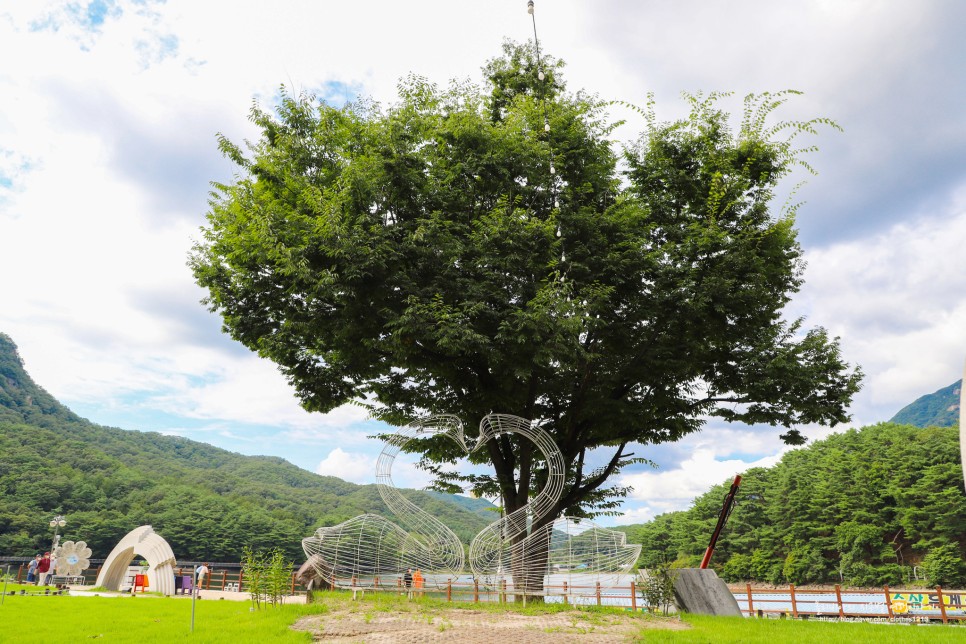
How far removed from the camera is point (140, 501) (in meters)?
61.3

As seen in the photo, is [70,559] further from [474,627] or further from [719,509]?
[719,509]

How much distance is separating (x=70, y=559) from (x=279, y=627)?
22788 mm

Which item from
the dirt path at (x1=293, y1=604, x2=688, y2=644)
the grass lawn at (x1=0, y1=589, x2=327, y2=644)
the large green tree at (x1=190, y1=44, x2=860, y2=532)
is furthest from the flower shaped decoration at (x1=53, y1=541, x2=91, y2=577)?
the dirt path at (x1=293, y1=604, x2=688, y2=644)

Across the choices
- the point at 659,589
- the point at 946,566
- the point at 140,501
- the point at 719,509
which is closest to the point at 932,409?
the point at 719,509

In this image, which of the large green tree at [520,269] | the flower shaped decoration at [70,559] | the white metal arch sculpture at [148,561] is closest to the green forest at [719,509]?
the flower shaped decoration at [70,559]

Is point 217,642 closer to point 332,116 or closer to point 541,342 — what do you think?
point 541,342

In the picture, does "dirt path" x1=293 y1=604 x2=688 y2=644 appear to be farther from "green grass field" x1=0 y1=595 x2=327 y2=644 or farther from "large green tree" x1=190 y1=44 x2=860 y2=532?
"large green tree" x1=190 y1=44 x2=860 y2=532

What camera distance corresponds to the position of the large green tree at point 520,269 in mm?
13000

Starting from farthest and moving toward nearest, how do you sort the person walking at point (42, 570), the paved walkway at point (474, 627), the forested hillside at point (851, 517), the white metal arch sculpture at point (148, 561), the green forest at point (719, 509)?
the green forest at point (719, 509), the forested hillside at point (851, 517), the person walking at point (42, 570), the white metal arch sculpture at point (148, 561), the paved walkway at point (474, 627)

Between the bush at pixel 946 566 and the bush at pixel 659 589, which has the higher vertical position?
the bush at pixel 659 589

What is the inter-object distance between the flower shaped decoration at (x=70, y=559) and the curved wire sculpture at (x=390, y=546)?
21.4 meters

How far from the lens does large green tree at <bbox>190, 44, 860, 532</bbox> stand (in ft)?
42.7

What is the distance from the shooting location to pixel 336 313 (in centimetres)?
1355

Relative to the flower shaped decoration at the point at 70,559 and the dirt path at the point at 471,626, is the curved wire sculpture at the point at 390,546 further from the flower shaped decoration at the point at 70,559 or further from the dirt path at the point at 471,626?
the flower shaped decoration at the point at 70,559
